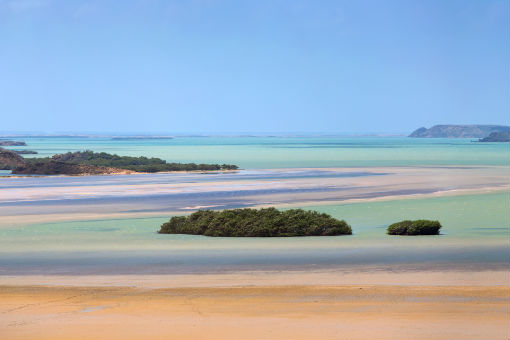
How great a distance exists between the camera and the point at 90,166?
164 feet

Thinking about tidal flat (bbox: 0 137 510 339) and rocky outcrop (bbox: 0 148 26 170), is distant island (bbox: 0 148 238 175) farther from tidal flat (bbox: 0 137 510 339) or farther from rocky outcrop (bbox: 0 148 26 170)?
tidal flat (bbox: 0 137 510 339)

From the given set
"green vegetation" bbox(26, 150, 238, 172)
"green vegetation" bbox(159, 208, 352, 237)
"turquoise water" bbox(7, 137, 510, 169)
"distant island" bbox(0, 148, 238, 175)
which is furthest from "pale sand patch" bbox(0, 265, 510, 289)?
"turquoise water" bbox(7, 137, 510, 169)

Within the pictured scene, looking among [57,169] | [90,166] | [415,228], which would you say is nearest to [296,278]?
[415,228]

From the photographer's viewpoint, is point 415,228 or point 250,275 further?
point 415,228

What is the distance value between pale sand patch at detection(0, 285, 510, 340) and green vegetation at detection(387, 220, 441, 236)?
6.63m

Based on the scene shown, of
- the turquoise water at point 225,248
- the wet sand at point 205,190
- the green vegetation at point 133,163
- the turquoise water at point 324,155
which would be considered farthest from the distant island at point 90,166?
the turquoise water at point 225,248

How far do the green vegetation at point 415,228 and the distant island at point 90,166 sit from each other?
31926 millimetres

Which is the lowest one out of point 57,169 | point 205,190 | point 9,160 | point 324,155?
point 205,190

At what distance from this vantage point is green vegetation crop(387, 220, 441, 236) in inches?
764

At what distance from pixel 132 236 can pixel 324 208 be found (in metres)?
8.72

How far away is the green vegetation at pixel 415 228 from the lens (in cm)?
1941

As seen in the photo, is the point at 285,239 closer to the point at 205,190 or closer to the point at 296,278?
the point at 296,278


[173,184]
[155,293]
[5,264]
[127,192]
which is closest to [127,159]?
[173,184]

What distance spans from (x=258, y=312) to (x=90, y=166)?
40.2m
